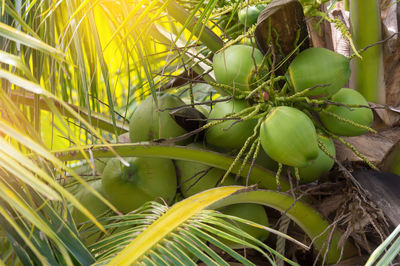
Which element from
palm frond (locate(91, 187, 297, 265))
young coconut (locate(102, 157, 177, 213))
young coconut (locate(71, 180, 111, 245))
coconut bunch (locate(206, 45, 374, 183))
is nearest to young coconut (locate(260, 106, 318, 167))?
coconut bunch (locate(206, 45, 374, 183))

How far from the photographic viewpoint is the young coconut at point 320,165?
117 centimetres

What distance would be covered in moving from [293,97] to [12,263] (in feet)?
2.11

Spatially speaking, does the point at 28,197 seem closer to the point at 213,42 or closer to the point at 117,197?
the point at 117,197

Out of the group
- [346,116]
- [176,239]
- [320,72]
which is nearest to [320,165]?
[346,116]

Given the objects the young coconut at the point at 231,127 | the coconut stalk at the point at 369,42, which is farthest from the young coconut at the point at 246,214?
the coconut stalk at the point at 369,42

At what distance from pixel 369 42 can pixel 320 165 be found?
1.27ft

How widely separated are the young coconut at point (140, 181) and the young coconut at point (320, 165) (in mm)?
332

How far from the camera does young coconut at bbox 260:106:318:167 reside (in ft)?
3.26

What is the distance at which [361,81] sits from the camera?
4.43 ft

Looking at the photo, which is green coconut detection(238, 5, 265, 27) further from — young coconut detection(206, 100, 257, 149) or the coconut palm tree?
young coconut detection(206, 100, 257, 149)

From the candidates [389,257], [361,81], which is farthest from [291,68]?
[389,257]

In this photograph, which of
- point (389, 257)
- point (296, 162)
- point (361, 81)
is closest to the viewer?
point (389, 257)

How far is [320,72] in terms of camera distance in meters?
1.08

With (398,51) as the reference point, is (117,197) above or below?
below
